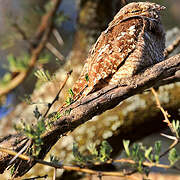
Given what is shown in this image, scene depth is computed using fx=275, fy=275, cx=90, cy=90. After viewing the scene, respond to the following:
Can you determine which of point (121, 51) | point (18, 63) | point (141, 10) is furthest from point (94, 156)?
point (141, 10)

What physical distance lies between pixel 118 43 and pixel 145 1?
0.18 metres

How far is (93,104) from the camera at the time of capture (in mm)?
824

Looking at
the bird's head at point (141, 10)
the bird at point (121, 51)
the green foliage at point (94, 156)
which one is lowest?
the green foliage at point (94, 156)

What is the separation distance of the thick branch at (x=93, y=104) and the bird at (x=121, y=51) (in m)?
0.08

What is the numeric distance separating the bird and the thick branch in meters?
0.08

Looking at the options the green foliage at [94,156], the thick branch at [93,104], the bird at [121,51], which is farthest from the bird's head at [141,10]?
the green foliage at [94,156]

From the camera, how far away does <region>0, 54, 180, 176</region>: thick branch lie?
2.41ft

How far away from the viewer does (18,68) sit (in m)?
0.51

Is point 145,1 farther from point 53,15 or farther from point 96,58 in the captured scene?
point 53,15

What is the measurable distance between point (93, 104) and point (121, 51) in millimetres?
320

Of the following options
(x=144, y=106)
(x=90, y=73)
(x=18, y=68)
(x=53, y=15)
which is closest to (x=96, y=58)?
(x=90, y=73)

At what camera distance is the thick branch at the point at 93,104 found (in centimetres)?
74

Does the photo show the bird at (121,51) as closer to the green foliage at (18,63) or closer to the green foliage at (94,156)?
the green foliage at (94,156)

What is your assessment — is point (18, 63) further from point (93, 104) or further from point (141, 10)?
point (141, 10)
